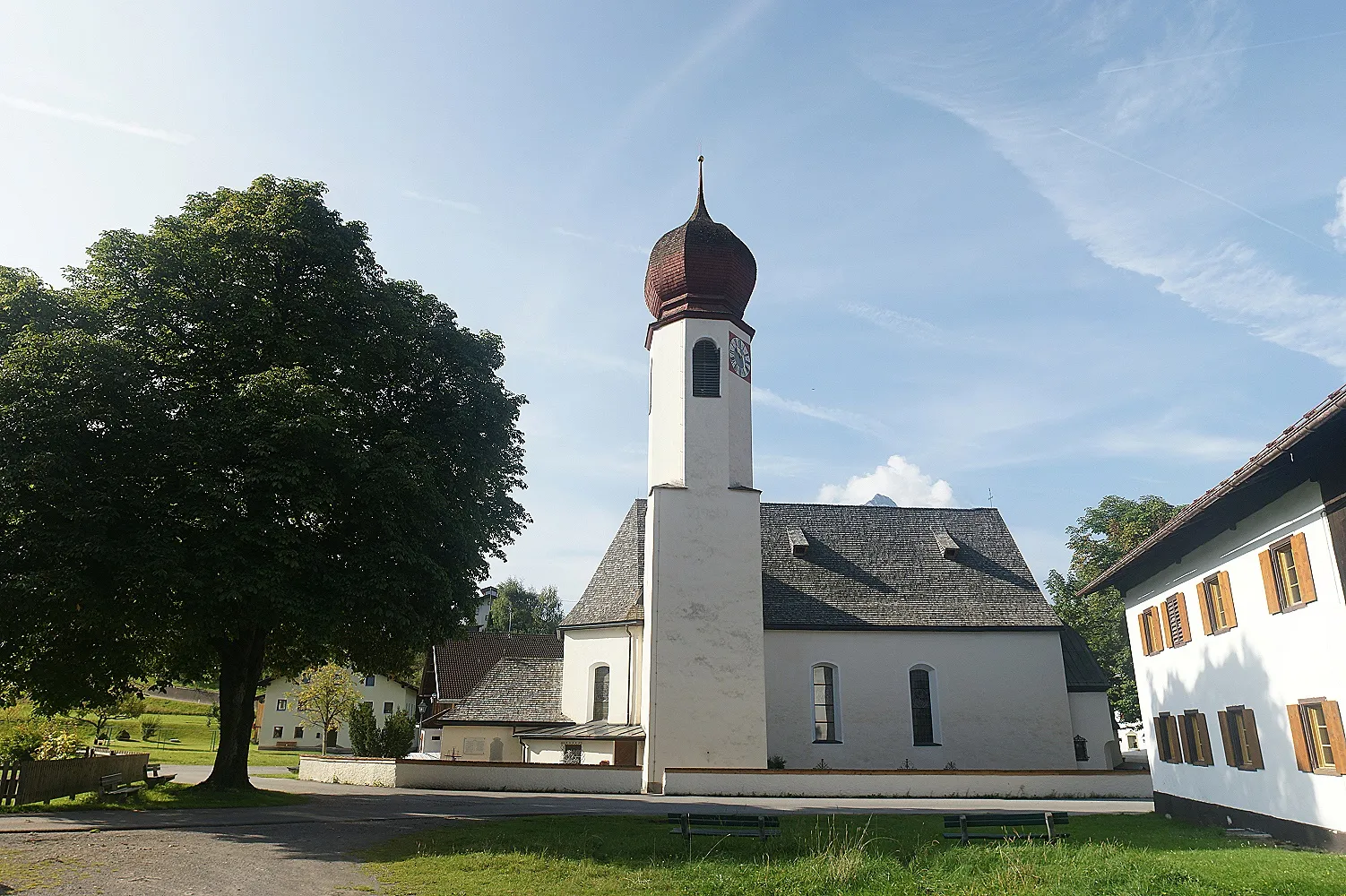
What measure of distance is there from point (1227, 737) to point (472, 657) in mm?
37435

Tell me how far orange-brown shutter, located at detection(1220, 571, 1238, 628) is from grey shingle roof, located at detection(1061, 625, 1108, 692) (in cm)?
1461

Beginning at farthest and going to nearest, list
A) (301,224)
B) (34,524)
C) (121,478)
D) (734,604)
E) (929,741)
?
(929,741) < (734,604) < (301,224) < (121,478) < (34,524)

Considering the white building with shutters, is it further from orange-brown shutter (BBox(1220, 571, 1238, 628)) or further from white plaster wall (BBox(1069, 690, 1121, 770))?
white plaster wall (BBox(1069, 690, 1121, 770))

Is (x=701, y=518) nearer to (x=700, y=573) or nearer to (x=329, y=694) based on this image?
(x=700, y=573)

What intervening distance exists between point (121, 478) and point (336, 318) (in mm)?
5482

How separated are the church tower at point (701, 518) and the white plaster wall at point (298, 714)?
3754 cm

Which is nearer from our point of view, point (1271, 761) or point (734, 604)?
point (1271, 761)

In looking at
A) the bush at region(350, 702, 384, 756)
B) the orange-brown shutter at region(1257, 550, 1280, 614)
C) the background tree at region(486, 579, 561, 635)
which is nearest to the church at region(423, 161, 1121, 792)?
the bush at region(350, 702, 384, 756)

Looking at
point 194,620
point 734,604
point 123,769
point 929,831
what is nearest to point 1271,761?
point 929,831

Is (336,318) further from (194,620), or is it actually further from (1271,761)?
(1271,761)

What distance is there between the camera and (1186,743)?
60.8 feet

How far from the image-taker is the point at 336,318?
20047 millimetres

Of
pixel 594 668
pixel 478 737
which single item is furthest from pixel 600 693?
pixel 478 737

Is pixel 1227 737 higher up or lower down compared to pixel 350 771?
higher up
